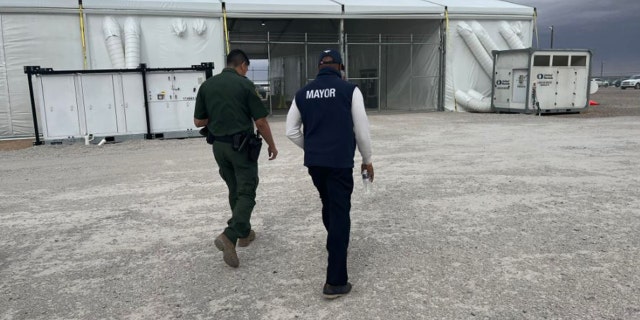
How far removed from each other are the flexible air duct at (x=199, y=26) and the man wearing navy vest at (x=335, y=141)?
1637 cm

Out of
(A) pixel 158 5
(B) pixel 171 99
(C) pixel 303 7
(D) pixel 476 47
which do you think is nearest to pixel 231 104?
(B) pixel 171 99

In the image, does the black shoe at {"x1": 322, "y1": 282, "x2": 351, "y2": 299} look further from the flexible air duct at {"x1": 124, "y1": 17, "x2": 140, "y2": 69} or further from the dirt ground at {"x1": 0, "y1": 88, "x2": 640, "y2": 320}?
the flexible air duct at {"x1": 124, "y1": 17, "x2": 140, "y2": 69}

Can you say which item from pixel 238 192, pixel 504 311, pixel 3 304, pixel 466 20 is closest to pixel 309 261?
pixel 238 192

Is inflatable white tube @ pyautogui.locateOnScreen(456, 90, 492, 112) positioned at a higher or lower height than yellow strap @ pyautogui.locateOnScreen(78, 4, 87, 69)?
lower

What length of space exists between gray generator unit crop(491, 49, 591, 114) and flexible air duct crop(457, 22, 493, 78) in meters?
1.24

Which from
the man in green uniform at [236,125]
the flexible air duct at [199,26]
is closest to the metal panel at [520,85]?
the flexible air duct at [199,26]

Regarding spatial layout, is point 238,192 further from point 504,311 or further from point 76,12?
point 76,12

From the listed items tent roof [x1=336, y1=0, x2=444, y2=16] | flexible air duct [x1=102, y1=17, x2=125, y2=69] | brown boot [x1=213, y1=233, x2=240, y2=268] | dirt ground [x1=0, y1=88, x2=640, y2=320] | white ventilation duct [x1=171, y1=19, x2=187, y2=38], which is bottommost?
dirt ground [x1=0, y1=88, x2=640, y2=320]

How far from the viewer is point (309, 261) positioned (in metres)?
4.21

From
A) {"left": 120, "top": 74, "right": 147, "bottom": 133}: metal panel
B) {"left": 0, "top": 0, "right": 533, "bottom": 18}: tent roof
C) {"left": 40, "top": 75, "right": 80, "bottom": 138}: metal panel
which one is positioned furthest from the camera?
{"left": 0, "top": 0, "right": 533, "bottom": 18}: tent roof

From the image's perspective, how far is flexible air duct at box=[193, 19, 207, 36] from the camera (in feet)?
61.0

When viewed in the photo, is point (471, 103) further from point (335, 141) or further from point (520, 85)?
point (335, 141)

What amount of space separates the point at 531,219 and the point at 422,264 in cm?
188

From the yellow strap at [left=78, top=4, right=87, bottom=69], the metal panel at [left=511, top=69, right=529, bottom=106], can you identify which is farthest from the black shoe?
the metal panel at [left=511, top=69, right=529, bottom=106]
